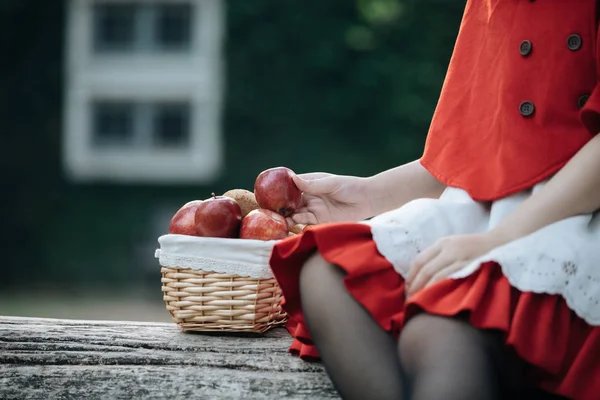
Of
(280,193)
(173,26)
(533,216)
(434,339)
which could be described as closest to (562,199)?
(533,216)

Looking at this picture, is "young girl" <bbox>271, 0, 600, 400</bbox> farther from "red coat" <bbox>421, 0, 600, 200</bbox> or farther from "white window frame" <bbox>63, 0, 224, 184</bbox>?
"white window frame" <bbox>63, 0, 224, 184</bbox>

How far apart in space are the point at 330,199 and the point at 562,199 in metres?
0.66

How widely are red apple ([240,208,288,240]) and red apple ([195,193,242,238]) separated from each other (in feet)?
0.12

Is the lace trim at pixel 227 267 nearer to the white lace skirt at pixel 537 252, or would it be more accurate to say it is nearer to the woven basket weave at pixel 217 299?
the woven basket weave at pixel 217 299

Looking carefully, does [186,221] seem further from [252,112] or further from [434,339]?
[252,112]

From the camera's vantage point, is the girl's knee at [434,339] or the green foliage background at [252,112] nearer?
the girl's knee at [434,339]

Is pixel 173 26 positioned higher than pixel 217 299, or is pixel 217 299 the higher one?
pixel 173 26

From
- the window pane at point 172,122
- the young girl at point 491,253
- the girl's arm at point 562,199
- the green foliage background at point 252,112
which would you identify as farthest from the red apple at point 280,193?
the window pane at point 172,122

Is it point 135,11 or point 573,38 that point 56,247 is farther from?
point 573,38

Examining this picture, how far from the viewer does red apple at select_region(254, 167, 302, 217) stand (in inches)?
71.5

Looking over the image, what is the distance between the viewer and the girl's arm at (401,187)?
155 cm

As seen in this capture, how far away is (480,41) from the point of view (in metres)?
1.41

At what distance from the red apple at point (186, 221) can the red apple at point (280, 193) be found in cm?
16

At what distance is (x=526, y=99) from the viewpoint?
1.29 m
